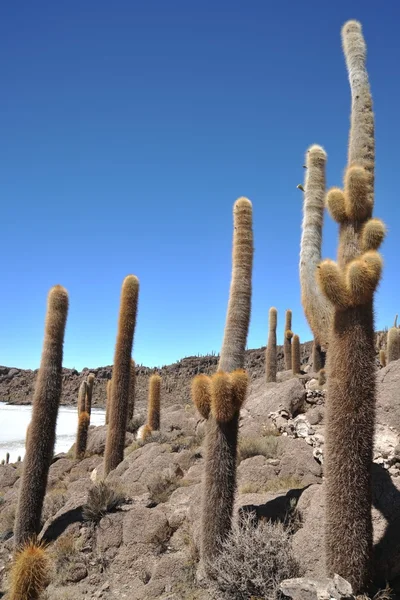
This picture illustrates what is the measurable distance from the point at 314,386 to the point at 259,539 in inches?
497

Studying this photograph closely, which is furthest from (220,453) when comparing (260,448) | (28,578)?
(260,448)

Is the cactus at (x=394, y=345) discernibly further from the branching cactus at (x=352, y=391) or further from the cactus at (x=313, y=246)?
the branching cactus at (x=352, y=391)

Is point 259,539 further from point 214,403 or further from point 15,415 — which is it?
point 15,415

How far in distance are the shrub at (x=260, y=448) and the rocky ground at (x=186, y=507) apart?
0.09 feet

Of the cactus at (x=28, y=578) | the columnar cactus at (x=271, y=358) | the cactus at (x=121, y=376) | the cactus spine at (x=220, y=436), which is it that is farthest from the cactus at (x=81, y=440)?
the cactus spine at (x=220, y=436)

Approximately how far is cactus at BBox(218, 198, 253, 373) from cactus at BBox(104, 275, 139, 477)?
7.32m

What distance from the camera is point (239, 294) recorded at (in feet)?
30.8

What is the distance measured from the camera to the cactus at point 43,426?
1198 cm

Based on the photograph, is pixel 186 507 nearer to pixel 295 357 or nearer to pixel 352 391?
pixel 352 391

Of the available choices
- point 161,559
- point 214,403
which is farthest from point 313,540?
point 161,559

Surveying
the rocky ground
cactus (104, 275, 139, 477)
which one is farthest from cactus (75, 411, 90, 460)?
cactus (104, 275, 139, 477)

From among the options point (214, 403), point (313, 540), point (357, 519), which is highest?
point (214, 403)

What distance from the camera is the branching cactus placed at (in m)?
6.06

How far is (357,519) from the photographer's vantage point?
6.07 meters
